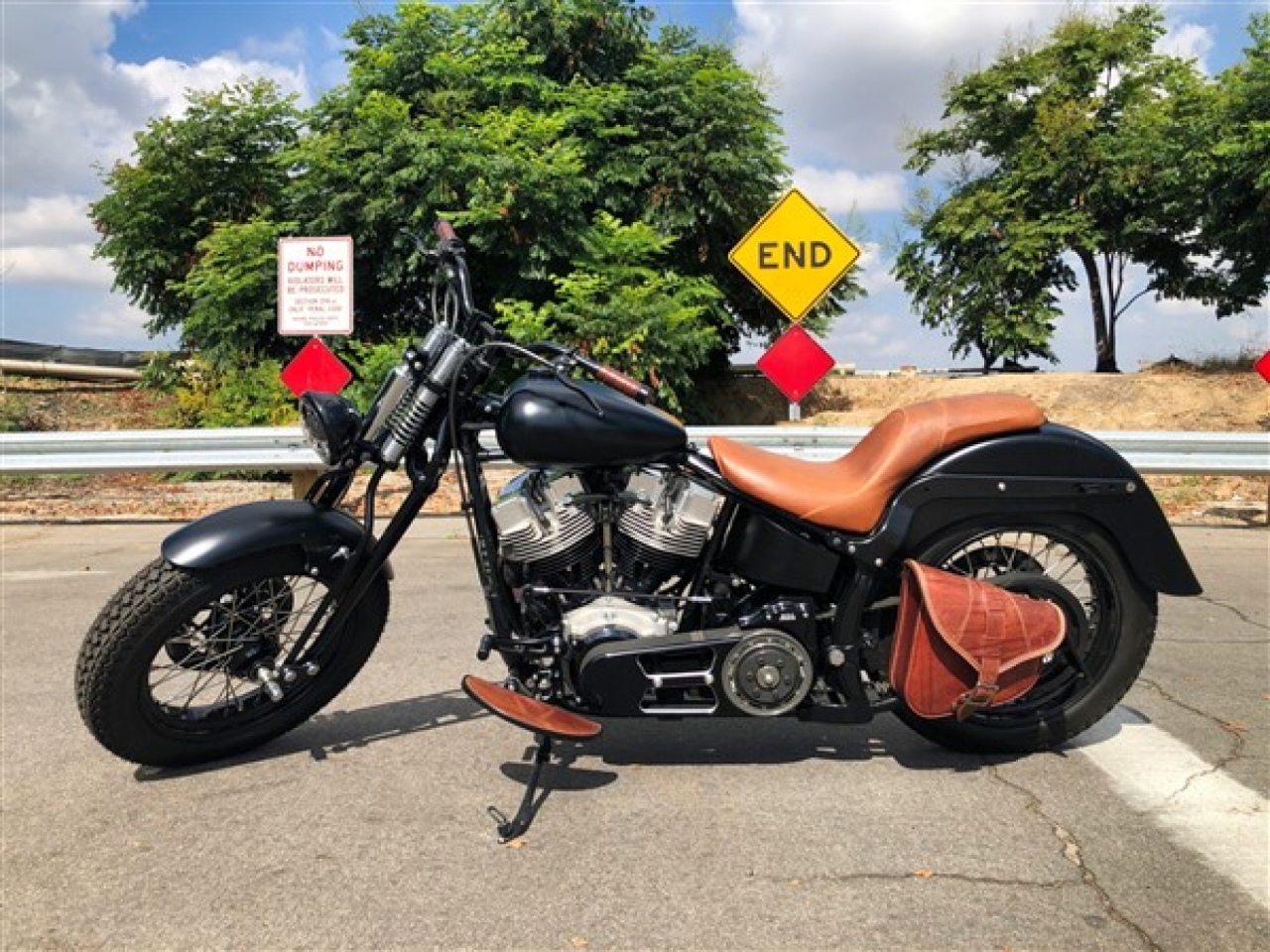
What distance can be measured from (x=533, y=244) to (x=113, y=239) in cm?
786

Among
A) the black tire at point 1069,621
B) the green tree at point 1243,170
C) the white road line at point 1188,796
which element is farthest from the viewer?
the green tree at point 1243,170

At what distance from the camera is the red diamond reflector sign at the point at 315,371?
10.4m

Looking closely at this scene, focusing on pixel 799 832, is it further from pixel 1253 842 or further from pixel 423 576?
pixel 423 576

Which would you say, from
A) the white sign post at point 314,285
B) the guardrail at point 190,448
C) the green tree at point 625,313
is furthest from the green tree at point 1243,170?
the white sign post at point 314,285

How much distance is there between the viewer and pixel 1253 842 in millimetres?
2838

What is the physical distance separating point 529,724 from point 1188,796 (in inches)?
83.1

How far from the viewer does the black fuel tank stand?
118 inches

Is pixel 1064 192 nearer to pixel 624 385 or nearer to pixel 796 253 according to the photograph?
pixel 796 253

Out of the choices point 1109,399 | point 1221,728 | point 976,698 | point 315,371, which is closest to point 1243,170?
point 1109,399

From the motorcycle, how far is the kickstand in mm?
16

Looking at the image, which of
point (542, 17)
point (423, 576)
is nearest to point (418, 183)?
point (542, 17)

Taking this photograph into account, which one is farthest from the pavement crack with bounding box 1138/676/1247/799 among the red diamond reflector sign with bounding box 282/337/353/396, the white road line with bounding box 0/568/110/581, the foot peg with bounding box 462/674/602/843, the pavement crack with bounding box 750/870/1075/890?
the red diamond reflector sign with bounding box 282/337/353/396

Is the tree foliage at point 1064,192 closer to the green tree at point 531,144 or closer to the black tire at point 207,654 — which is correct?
the green tree at point 531,144

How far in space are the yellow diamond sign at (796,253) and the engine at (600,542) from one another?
6956mm
